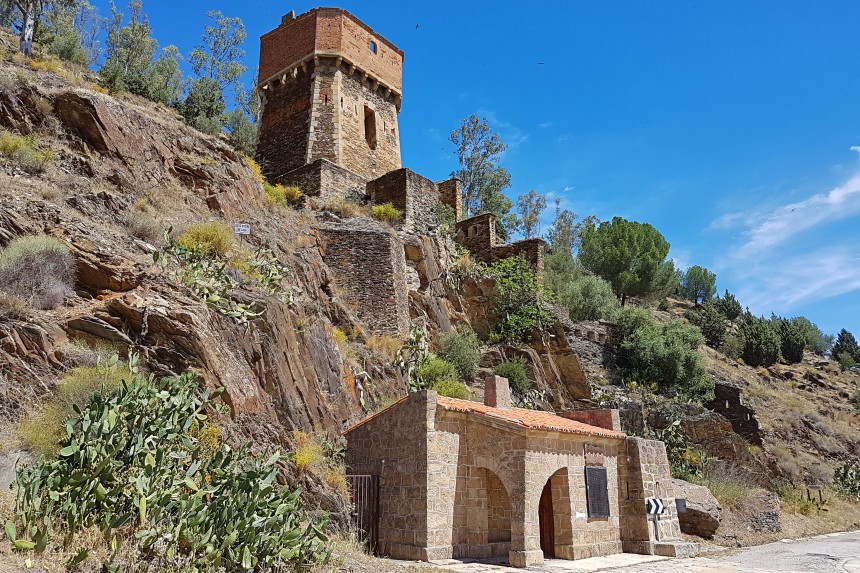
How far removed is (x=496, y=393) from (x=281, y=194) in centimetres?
1180

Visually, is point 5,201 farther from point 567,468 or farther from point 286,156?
point 286,156

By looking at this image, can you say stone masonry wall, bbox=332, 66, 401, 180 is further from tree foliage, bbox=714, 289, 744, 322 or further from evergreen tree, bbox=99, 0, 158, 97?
tree foliage, bbox=714, 289, 744, 322

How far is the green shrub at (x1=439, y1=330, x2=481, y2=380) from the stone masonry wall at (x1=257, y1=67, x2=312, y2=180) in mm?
10670

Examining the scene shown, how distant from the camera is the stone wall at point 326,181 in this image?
25.0 m

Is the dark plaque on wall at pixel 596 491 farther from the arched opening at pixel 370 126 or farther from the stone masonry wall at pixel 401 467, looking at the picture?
the arched opening at pixel 370 126

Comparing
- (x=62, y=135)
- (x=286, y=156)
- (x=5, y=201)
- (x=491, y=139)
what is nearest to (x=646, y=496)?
(x=5, y=201)

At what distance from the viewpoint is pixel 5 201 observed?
12008mm

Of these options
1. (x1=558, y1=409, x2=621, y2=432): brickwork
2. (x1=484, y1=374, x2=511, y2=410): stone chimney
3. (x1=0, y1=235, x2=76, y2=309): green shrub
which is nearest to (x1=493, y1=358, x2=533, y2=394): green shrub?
(x1=558, y1=409, x2=621, y2=432): brickwork

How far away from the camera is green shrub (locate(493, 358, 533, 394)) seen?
21781 mm

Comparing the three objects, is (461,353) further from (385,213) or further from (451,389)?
(385,213)

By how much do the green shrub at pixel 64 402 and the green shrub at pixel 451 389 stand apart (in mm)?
9752

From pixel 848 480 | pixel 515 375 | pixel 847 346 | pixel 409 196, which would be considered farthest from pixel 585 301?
pixel 847 346

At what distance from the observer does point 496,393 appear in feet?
54.5

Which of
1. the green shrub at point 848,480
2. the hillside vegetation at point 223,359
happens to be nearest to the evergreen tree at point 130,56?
the hillside vegetation at point 223,359
